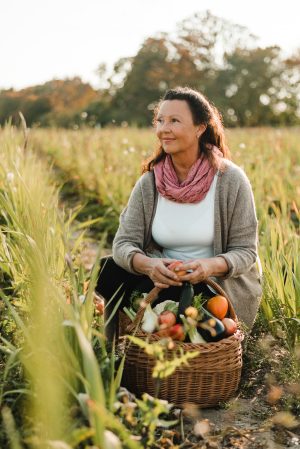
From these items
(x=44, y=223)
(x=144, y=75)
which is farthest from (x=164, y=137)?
(x=144, y=75)

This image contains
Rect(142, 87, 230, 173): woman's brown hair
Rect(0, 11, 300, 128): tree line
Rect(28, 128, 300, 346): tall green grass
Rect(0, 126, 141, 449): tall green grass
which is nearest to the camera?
Rect(0, 126, 141, 449): tall green grass

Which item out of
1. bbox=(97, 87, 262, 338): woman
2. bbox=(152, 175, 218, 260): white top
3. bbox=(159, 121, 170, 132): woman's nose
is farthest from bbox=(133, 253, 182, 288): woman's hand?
bbox=(159, 121, 170, 132): woman's nose

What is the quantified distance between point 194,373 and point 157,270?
439mm

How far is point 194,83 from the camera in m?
29.8

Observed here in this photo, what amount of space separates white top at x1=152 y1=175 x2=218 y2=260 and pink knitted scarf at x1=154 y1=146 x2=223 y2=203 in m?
0.04

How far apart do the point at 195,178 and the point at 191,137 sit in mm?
195

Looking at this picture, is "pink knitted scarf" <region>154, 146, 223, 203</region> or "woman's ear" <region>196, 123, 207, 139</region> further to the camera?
"woman's ear" <region>196, 123, 207, 139</region>

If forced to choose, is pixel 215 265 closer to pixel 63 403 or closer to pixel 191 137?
pixel 191 137

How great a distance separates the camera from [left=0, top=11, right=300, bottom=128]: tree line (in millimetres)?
28078

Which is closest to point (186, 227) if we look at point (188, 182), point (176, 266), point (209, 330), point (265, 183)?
point (188, 182)

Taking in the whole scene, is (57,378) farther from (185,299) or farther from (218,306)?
(218,306)

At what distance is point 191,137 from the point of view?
2.88 m

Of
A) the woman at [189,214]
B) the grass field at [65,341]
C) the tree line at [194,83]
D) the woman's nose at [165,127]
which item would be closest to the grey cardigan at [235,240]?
the woman at [189,214]

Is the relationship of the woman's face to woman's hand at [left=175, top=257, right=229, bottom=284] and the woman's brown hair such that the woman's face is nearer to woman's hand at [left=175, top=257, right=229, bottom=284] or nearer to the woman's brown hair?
the woman's brown hair
